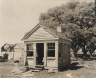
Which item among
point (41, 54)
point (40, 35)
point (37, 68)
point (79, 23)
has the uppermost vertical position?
point (79, 23)

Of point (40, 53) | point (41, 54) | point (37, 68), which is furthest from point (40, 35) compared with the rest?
point (37, 68)

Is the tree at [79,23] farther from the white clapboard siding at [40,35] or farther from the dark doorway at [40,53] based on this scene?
the white clapboard siding at [40,35]

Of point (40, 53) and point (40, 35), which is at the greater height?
point (40, 35)

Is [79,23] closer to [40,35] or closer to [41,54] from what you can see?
[41,54]

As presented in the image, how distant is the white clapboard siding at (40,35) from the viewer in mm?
19345

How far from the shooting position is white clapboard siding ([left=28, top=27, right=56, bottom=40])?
19.3 metres

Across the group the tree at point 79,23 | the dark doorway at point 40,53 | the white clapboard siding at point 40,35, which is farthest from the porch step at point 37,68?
the tree at point 79,23

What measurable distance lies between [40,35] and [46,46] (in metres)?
1.69

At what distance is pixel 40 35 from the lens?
1988 centimetres

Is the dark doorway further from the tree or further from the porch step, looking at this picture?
the tree

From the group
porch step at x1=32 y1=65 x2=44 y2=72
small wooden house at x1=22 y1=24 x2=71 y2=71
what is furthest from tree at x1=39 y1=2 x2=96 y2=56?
porch step at x1=32 y1=65 x2=44 y2=72

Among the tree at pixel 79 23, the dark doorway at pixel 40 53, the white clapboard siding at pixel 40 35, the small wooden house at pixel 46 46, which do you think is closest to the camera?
the small wooden house at pixel 46 46

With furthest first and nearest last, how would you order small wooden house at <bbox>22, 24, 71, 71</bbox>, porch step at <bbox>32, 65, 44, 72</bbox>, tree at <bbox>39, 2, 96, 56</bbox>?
1. tree at <bbox>39, 2, 96, 56</bbox>
2. porch step at <bbox>32, 65, 44, 72</bbox>
3. small wooden house at <bbox>22, 24, 71, 71</bbox>

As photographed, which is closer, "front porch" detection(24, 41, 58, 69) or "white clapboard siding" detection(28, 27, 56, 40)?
"front porch" detection(24, 41, 58, 69)
